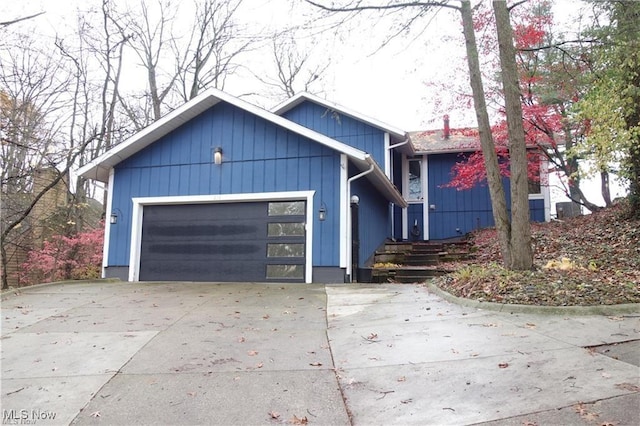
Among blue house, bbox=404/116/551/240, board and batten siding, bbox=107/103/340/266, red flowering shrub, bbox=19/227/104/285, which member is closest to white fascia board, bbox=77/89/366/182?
board and batten siding, bbox=107/103/340/266

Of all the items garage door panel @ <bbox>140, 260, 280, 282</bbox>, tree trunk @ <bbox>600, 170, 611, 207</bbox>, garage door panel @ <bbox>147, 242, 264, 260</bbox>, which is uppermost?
tree trunk @ <bbox>600, 170, 611, 207</bbox>

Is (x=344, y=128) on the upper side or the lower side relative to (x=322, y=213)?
upper

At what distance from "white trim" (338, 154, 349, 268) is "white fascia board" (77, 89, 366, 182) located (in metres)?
0.44

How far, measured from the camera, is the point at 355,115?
40.5ft

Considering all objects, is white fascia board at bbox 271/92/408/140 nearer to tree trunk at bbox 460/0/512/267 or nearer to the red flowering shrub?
tree trunk at bbox 460/0/512/267

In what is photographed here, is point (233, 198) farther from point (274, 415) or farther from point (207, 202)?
point (274, 415)

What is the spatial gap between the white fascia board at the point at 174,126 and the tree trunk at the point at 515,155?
3.42m

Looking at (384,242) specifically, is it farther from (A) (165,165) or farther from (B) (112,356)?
(B) (112,356)

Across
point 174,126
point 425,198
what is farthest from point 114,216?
point 425,198

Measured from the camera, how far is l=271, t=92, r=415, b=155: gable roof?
1206 cm

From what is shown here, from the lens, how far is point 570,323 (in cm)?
432

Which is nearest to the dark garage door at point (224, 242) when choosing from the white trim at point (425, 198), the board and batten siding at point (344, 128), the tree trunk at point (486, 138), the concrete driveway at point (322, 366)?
the concrete driveway at point (322, 366)

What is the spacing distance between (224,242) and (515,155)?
6.07 m

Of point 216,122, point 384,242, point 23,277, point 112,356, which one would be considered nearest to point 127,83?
point 23,277
